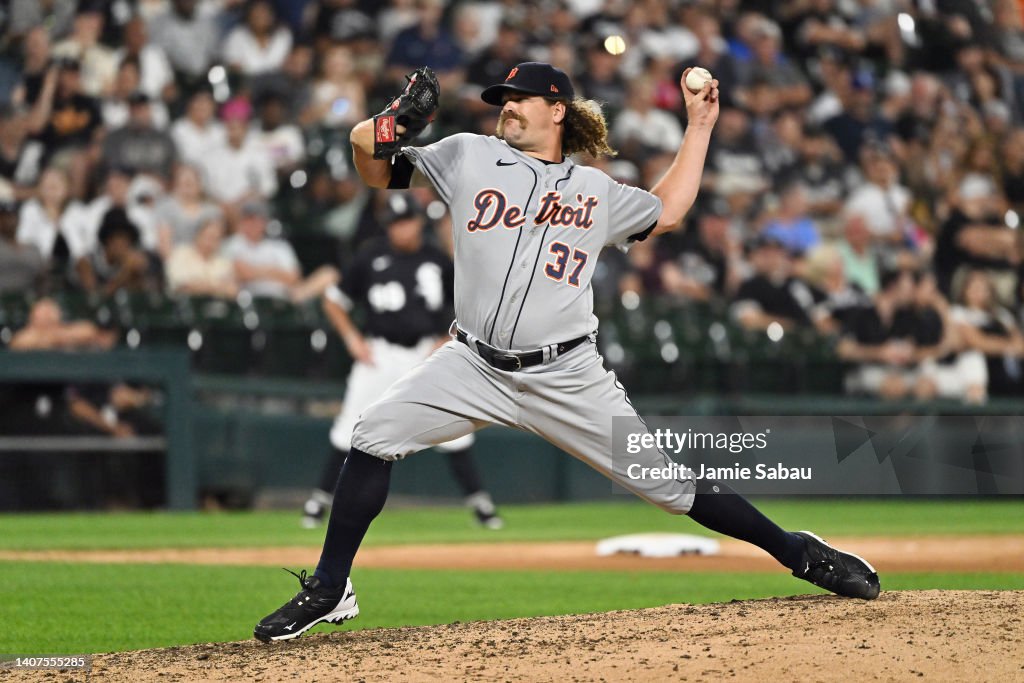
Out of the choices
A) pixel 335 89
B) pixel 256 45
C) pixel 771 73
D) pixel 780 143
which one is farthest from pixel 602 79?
pixel 256 45

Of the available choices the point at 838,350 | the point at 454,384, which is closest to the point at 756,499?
the point at 838,350

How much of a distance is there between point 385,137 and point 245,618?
7.17 ft

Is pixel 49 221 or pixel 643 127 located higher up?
pixel 643 127

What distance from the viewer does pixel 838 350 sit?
11922 millimetres

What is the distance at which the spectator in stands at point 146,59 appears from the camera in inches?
465

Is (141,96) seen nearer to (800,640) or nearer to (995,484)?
(995,484)

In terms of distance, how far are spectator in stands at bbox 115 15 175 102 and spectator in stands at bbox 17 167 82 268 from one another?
1.58 m

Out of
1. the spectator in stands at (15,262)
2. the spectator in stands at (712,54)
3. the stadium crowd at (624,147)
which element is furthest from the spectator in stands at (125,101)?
the spectator in stands at (712,54)

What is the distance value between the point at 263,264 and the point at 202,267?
1.65 feet

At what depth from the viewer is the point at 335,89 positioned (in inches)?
484

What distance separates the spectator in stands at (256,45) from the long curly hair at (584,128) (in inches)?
323

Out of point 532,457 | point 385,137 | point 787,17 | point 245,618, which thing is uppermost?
point 787,17
